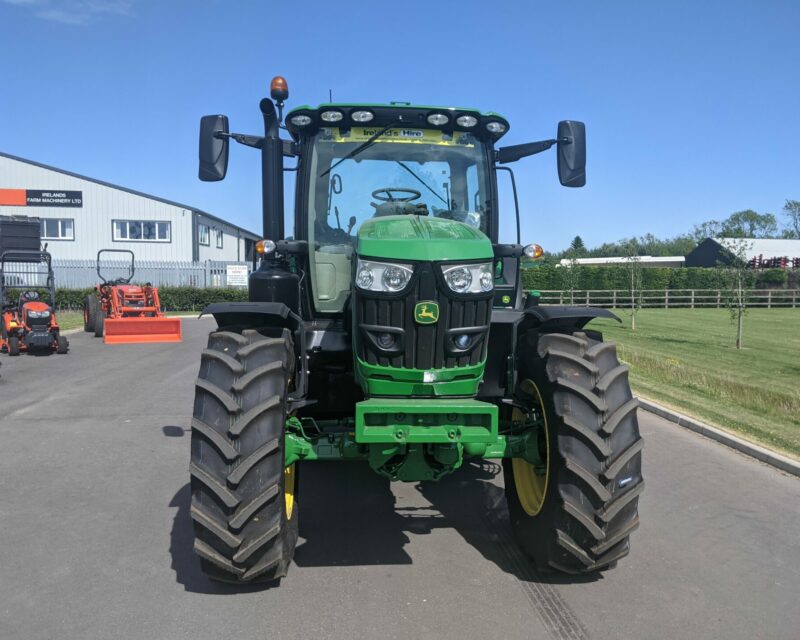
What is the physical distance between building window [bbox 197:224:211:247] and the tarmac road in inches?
1264

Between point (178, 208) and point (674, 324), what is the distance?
2535cm

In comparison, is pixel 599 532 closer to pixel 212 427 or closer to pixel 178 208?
pixel 212 427

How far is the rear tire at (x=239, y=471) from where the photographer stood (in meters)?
3.60

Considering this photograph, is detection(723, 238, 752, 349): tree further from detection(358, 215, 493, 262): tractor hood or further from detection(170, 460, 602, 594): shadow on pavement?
detection(358, 215, 493, 262): tractor hood

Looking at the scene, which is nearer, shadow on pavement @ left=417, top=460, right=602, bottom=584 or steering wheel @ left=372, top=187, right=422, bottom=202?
shadow on pavement @ left=417, top=460, right=602, bottom=584

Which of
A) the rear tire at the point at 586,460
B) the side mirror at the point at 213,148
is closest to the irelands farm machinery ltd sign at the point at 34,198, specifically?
the side mirror at the point at 213,148

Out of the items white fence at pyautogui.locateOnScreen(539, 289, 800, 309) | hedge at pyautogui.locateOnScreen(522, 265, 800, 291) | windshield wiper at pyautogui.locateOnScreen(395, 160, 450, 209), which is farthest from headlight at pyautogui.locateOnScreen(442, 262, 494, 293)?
white fence at pyautogui.locateOnScreen(539, 289, 800, 309)

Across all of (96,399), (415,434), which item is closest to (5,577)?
(415,434)

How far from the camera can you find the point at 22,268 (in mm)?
31484

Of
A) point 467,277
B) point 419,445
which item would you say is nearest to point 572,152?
point 467,277

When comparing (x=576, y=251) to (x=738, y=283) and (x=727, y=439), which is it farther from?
(x=727, y=439)

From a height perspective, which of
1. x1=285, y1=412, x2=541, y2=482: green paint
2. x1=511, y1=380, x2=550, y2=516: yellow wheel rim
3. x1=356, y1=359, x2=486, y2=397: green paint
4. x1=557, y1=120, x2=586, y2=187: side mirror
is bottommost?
x1=511, y1=380, x2=550, y2=516: yellow wheel rim

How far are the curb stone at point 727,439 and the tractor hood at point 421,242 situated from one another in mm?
4601

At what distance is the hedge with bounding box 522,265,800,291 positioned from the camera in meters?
37.9
